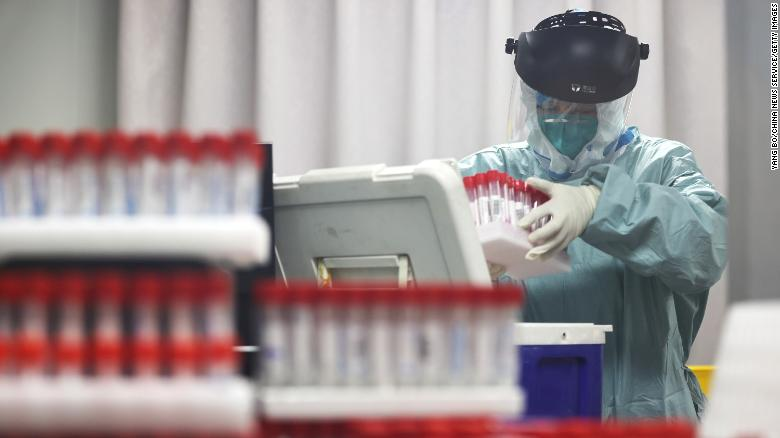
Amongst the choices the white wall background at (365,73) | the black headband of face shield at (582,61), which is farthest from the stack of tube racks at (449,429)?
the white wall background at (365,73)

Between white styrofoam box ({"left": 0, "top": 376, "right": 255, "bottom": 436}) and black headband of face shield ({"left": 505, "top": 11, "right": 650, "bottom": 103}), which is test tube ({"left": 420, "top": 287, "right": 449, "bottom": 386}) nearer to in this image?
white styrofoam box ({"left": 0, "top": 376, "right": 255, "bottom": 436})

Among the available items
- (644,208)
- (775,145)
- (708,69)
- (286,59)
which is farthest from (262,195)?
(708,69)

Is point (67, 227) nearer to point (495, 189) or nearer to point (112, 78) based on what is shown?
point (495, 189)

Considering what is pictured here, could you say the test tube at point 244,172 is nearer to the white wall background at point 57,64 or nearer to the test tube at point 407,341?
the test tube at point 407,341

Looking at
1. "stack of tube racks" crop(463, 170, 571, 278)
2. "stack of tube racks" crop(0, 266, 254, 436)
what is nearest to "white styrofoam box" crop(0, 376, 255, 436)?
"stack of tube racks" crop(0, 266, 254, 436)

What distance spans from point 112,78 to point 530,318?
1580 mm

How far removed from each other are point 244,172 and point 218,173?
22mm

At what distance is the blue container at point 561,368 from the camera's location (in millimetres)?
1514

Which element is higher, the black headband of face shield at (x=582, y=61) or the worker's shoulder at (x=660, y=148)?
the black headband of face shield at (x=582, y=61)

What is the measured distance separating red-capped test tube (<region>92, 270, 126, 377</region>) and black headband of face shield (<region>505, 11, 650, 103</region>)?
1.39 meters

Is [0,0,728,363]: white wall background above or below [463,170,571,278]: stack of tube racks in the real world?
above

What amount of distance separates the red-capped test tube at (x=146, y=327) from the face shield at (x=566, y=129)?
1439mm

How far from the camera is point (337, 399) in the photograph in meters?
0.74

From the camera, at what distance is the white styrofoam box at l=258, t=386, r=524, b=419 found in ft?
2.44
